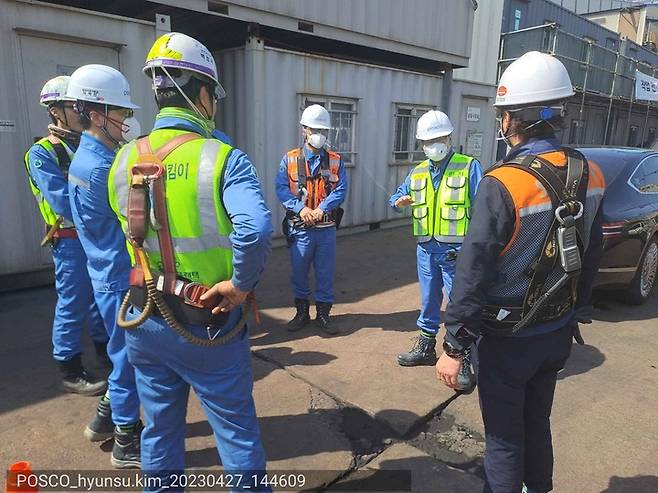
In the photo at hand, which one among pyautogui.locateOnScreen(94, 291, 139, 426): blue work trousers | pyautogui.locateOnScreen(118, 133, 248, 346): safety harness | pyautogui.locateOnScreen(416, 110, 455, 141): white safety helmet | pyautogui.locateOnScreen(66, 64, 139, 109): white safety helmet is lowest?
pyautogui.locateOnScreen(94, 291, 139, 426): blue work trousers

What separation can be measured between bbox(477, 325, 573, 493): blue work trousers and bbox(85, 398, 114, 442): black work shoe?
2.12 meters

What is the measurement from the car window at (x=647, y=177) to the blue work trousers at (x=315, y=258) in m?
3.37

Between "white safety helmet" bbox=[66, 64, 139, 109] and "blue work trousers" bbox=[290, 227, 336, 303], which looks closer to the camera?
"white safety helmet" bbox=[66, 64, 139, 109]

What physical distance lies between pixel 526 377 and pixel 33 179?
3.43 meters

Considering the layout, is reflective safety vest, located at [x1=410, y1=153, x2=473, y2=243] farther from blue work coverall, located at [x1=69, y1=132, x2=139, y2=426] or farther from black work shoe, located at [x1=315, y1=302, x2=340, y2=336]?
blue work coverall, located at [x1=69, y1=132, x2=139, y2=426]

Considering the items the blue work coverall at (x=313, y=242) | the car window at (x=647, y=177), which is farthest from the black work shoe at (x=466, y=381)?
the car window at (x=647, y=177)

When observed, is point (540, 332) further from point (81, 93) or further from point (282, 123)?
Answer: point (282, 123)

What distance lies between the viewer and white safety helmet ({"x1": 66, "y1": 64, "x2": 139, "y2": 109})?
2.80 meters

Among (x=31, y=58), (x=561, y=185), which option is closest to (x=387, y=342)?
(x=561, y=185)

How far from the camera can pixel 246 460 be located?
6.14 ft

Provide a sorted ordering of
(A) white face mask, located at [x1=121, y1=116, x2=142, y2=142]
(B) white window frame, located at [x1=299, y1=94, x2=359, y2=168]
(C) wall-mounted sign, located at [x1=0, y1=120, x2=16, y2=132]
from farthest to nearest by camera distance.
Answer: (B) white window frame, located at [x1=299, y1=94, x2=359, y2=168], (C) wall-mounted sign, located at [x1=0, y1=120, x2=16, y2=132], (A) white face mask, located at [x1=121, y1=116, x2=142, y2=142]

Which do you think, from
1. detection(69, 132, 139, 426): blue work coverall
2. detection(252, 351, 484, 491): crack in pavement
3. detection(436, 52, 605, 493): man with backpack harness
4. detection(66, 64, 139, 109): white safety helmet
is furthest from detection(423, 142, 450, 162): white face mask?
detection(69, 132, 139, 426): blue work coverall

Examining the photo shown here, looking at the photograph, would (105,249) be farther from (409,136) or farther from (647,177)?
(409,136)

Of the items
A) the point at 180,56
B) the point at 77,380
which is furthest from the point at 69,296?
the point at 180,56
